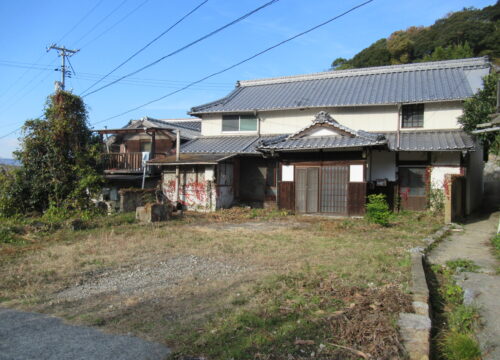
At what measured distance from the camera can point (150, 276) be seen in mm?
6156

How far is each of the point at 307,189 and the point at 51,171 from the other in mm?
9954

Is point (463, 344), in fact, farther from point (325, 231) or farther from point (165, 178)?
point (165, 178)

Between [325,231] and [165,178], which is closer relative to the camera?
[325,231]

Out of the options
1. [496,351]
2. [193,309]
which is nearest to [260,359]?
[193,309]

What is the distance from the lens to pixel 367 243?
28.2 feet

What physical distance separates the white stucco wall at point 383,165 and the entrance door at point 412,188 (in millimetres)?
441

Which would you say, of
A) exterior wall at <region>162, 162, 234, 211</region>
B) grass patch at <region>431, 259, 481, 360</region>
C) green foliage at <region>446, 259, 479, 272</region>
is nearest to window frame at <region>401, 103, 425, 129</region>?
exterior wall at <region>162, 162, 234, 211</region>

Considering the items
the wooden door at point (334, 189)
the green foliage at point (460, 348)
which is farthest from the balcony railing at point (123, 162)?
the green foliage at point (460, 348)

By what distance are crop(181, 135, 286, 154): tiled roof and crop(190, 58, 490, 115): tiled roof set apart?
56.4 inches

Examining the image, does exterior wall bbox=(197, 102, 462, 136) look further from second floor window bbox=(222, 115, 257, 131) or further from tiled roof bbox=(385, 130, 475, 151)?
tiled roof bbox=(385, 130, 475, 151)

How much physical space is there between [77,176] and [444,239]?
12973 mm

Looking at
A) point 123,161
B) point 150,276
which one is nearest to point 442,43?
point 123,161

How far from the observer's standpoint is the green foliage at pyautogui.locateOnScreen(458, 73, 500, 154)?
1279 centimetres

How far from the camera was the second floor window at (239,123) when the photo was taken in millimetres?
18891
